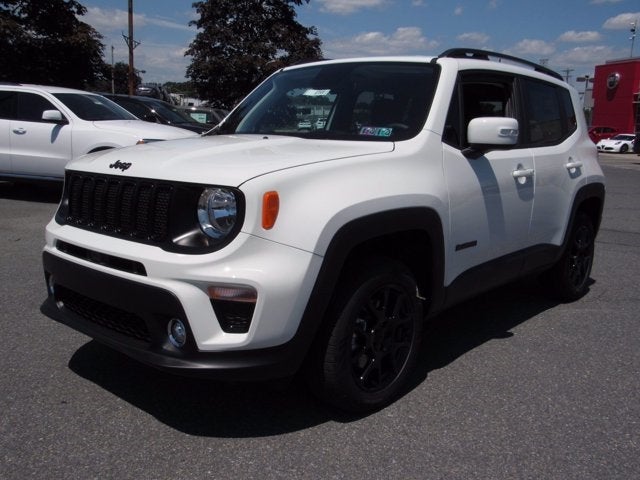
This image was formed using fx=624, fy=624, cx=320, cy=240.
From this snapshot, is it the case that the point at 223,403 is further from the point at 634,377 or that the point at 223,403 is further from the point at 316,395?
the point at 634,377

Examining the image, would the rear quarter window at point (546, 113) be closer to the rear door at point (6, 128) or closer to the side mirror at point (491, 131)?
the side mirror at point (491, 131)

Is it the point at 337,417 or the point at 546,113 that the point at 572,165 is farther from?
the point at 337,417

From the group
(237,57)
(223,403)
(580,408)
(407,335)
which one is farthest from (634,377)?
(237,57)

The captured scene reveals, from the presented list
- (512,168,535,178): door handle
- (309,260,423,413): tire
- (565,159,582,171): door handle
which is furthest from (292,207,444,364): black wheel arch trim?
(565,159,582,171): door handle

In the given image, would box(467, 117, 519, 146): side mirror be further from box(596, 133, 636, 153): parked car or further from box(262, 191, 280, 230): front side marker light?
box(596, 133, 636, 153): parked car

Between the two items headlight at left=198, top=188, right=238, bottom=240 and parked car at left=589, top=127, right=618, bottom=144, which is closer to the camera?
headlight at left=198, top=188, right=238, bottom=240

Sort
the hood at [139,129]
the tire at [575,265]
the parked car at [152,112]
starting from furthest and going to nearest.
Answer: the parked car at [152,112], the hood at [139,129], the tire at [575,265]

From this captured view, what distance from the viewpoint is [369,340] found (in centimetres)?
307

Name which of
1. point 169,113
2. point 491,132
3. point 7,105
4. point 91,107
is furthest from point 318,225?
point 169,113

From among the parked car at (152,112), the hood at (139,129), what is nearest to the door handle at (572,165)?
the hood at (139,129)

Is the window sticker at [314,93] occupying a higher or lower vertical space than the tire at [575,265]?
higher

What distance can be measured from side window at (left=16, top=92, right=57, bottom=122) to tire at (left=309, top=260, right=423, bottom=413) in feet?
26.5

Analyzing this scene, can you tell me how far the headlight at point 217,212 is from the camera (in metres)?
2.60

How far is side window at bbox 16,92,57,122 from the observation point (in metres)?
9.53
